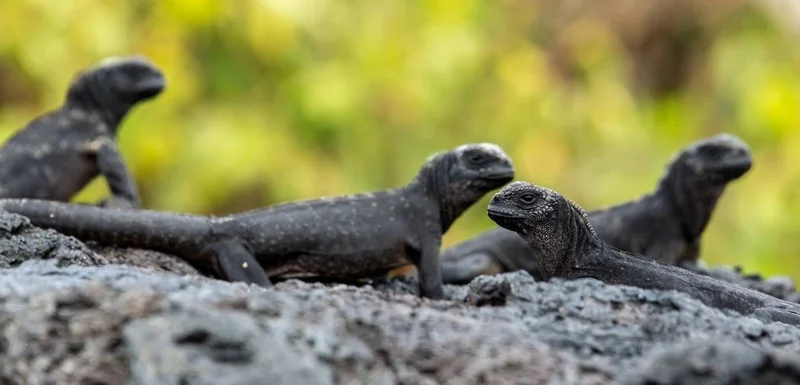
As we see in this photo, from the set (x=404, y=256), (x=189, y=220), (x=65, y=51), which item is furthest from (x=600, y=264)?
(x=65, y=51)

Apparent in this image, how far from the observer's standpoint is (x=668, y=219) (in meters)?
7.63

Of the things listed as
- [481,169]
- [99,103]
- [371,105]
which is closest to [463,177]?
[481,169]

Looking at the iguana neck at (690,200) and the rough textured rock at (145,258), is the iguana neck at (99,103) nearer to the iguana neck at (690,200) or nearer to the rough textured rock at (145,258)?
the rough textured rock at (145,258)

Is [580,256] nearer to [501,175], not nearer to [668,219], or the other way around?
[501,175]

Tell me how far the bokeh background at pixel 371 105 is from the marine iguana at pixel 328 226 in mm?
5993

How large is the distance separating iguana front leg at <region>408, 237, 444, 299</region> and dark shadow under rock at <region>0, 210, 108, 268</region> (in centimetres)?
158

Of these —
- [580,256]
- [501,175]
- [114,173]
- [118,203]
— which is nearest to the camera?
[580,256]

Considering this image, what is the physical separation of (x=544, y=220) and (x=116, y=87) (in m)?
3.28

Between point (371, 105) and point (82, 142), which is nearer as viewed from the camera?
point (82, 142)

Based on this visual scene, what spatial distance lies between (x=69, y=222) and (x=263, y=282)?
2.94ft

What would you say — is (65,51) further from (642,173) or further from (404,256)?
(404,256)

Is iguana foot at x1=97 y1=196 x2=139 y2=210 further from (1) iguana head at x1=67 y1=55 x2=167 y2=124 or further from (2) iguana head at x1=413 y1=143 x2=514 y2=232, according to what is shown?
(2) iguana head at x1=413 y1=143 x2=514 y2=232

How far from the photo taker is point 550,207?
16.7ft

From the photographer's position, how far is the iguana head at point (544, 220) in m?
5.04
